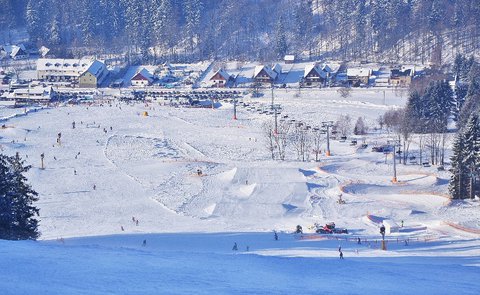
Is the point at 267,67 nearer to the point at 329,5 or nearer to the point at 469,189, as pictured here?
the point at 329,5

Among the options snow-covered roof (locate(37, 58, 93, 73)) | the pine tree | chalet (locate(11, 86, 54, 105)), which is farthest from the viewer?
snow-covered roof (locate(37, 58, 93, 73))

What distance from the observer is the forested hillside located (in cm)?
5584

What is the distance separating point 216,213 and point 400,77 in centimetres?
2925

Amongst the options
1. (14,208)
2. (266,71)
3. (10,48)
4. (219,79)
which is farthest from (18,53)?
(14,208)

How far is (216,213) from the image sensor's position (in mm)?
22062

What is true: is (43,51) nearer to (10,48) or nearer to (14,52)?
(14,52)

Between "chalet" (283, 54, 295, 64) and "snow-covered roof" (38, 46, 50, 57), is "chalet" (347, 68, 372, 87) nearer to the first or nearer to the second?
"chalet" (283, 54, 295, 64)

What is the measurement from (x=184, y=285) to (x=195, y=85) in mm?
41392

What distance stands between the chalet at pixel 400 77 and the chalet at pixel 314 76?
14.6ft

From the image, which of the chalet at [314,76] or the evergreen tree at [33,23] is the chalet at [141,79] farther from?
the evergreen tree at [33,23]

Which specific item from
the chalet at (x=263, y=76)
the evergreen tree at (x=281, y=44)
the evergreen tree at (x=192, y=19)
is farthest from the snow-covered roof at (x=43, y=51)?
the chalet at (x=263, y=76)

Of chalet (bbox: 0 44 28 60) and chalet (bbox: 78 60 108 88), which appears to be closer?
chalet (bbox: 78 60 108 88)

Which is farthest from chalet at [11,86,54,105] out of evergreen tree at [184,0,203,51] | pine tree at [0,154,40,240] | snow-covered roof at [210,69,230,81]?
pine tree at [0,154,40,240]

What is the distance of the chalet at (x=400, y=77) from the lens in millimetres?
48062
